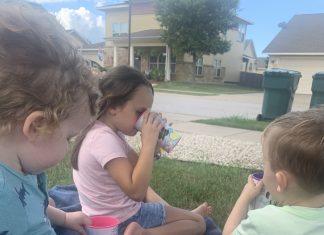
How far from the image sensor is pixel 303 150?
1.51 meters

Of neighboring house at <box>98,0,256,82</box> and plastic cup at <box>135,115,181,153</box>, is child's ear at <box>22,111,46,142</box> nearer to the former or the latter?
plastic cup at <box>135,115,181,153</box>

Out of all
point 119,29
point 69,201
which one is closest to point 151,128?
point 69,201

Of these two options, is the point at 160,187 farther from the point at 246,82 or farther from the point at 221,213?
the point at 246,82

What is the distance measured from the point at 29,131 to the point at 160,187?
2.56 metres

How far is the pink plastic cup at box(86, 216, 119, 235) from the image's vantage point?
6.69 feet

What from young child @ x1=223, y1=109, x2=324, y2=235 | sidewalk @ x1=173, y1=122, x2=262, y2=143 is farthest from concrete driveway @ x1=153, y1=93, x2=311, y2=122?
young child @ x1=223, y1=109, x2=324, y2=235

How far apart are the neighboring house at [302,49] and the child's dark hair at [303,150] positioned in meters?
27.9

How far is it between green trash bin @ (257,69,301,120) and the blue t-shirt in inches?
316

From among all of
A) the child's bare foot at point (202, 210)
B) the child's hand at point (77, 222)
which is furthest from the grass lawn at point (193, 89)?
the child's hand at point (77, 222)

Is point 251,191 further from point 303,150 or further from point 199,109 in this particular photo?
point 199,109

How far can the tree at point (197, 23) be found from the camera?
28406mm

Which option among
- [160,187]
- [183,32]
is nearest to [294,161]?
[160,187]

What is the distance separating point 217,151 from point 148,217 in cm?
302

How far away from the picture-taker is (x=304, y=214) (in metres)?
1.51
